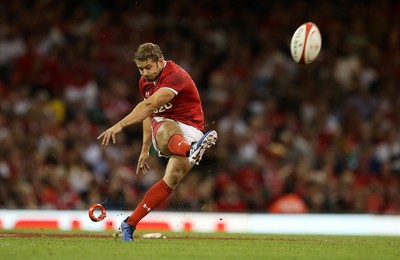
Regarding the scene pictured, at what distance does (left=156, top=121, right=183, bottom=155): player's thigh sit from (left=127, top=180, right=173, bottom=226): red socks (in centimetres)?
46

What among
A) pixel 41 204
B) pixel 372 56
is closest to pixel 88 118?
pixel 41 204

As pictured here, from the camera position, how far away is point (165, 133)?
10828mm

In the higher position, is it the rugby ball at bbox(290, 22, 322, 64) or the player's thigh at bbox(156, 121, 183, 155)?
the rugby ball at bbox(290, 22, 322, 64)

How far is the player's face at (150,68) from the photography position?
34.7 feet

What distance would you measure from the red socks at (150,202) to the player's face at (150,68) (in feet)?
3.93

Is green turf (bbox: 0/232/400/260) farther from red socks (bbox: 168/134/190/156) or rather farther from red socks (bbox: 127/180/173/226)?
red socks (bbox: 168/134/190/156)

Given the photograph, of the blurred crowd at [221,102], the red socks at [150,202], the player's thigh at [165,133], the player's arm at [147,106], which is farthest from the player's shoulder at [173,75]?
the blurred crowd at [221,102]

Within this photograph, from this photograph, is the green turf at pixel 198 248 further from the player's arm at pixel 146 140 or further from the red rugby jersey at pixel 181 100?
the red rugby jersey at pixel 181 100

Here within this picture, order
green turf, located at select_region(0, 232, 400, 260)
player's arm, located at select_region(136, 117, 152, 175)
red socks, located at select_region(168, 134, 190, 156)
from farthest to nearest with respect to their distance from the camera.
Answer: player's arm, located at select_region(136, 117, 152, 175) < red socks, located at select_region(168, 134, 190, 156) < green turf, located at select_region(0, 232, 400, 260)

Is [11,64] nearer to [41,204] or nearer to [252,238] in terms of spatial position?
[41,204]

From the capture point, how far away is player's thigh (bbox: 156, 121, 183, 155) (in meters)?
10.8

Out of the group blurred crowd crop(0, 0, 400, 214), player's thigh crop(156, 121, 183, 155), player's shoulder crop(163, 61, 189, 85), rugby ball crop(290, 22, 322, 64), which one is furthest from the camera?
blurred crowd crop(0, 0, 400, 214)

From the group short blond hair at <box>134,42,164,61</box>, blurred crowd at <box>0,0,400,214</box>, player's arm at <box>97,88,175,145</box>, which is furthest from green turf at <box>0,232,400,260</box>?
blurred crowd at <box>0,0,400,214</box>

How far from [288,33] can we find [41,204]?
7212 mm
